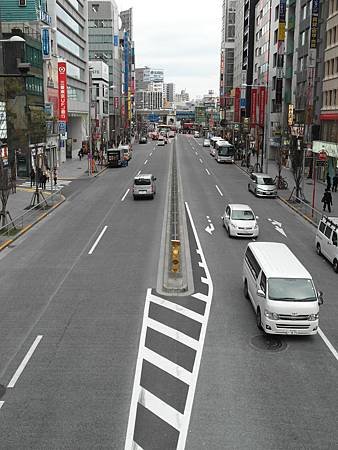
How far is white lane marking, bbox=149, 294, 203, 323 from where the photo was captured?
54.7ft

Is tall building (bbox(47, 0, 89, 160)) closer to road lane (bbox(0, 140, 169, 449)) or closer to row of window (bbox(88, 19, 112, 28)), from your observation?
road lane (bbox(0, 140, 169, 449))

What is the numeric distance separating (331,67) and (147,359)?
4616 cm

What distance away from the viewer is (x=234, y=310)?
17422 millimetres

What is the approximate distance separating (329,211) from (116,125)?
108518 mm

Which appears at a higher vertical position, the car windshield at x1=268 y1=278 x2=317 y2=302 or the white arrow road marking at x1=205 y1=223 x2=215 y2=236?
the car windshield at x1=268 y1=278 x2=317 y2=302

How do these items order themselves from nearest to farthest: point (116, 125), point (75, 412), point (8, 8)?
1. point (75, 412)
2. point (8, 8)
3. point (116, 125)

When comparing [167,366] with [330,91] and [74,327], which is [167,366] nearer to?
[74,327]

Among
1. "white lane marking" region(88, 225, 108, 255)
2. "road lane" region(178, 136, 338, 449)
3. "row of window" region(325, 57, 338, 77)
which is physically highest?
"row of window" region(325, 57, 338, 77)

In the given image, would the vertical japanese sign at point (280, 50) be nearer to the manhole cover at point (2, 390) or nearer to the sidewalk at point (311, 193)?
the sidewalk at point (311, 193)

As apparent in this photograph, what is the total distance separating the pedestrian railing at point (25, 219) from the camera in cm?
2835

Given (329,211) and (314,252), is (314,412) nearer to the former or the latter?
(314,252)

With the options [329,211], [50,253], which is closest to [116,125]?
[329,211]

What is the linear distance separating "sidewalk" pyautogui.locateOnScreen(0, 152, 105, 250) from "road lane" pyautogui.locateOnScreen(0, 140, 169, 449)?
1345mm

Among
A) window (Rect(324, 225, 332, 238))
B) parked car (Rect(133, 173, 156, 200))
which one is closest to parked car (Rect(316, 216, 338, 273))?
window (Rect(324, 225, 332, 238))
